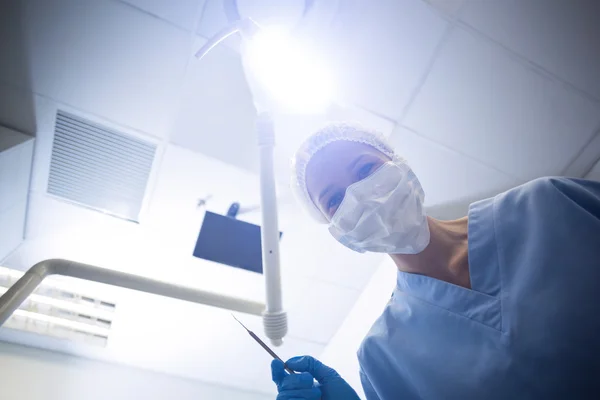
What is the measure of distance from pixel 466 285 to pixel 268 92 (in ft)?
2.59

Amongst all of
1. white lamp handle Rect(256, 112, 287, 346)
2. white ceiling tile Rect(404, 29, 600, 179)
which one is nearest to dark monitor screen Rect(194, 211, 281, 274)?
white lamp handle Rect(256, 112, 287, 346)

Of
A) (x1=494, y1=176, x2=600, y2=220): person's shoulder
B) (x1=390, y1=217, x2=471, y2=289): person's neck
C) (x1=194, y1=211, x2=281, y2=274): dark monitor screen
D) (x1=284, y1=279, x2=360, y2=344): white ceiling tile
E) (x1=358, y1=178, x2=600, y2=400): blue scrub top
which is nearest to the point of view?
(x1=358, y1=178, x2=600, y2=400): blue scrub top

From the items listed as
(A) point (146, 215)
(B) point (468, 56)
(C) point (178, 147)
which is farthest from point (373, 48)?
(A) point (146, 215)

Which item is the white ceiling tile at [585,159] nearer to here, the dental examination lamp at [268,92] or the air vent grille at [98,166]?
the dental examination lamp at [268,92]

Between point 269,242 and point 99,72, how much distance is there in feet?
2.97

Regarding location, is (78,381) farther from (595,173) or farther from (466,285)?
(595,173)

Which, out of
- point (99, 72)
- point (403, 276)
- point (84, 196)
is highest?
point (99, 72)

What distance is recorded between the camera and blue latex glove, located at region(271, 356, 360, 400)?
901 mm

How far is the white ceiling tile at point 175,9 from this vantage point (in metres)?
1.02

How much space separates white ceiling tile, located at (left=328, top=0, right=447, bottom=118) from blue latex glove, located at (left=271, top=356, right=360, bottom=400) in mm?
954

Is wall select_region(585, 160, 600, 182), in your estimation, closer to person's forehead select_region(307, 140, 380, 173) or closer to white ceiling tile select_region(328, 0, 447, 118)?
white ceiling tile select_region(328, 0, 447, 118)

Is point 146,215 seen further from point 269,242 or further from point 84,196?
point 269,242

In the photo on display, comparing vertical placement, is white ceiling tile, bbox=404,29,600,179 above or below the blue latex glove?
above

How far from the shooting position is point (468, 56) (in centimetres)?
113
